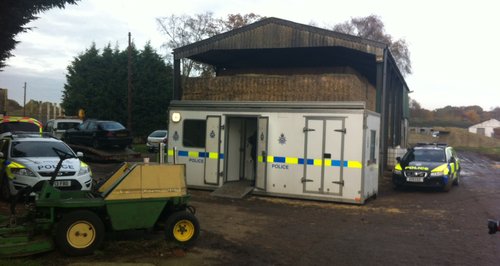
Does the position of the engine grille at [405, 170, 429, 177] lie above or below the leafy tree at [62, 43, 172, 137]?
below

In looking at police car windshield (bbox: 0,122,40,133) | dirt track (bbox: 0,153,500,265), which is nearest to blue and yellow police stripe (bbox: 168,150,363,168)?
dirt track (bbox: 0,153,500,265)

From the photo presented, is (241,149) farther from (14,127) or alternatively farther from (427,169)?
(14,127)

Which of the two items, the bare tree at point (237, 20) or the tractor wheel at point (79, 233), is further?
the bare tree at point (237, 20)

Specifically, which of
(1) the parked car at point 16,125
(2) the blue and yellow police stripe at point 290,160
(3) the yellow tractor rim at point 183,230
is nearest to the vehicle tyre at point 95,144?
(1) the parked car at point 16,125

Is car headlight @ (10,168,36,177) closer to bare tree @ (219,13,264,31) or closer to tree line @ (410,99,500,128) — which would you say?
bare tree @ (219,13,264,31)

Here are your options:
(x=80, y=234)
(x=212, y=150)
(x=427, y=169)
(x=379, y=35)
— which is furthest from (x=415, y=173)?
(x=379, y=35)

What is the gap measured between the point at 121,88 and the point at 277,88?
2740 centimetres

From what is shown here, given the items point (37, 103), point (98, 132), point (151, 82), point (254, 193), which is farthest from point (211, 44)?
point (37, 103)

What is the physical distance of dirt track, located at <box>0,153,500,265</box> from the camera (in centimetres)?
658

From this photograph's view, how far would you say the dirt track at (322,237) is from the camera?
21.6 feet

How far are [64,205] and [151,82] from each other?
33.6 metres

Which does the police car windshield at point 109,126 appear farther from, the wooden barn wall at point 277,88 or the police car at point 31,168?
the police car at point 31,168

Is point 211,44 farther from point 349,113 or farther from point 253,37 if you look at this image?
point 349,113

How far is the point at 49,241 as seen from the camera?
6207mm
